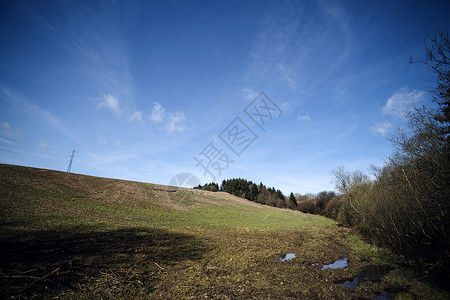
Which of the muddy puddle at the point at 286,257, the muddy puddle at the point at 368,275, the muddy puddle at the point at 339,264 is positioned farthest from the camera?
the muddy puddle at the point at 286,257

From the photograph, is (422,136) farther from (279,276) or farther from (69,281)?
(69,281)

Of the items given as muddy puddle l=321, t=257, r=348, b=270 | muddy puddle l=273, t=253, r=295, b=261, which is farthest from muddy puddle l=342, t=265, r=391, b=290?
muddy puddle l=273, t=253, r=295, b=261

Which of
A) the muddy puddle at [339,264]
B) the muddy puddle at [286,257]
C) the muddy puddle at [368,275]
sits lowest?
the muddy puddle at [339,264]

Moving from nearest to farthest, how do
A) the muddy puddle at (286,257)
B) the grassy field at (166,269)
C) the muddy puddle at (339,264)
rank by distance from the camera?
the grassy field at (166,269)
the muddy puddle at (339,264)
the muddy puddle at (286,257)

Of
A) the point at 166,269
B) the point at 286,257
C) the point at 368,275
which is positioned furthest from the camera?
the point at 286,257

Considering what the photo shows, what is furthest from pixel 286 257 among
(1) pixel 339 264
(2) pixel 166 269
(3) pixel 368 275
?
(2) pixel 166 269

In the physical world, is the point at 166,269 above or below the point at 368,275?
above

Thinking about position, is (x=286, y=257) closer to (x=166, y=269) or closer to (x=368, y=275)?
(x=368, y=275)

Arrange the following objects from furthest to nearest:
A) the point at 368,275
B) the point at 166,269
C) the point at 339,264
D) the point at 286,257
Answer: the point at 286,257
the point at 339,264
the point at 368,275
the point at 166,269

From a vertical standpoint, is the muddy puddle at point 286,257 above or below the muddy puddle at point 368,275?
above

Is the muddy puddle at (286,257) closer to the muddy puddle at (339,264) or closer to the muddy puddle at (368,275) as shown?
the muddy puddle at (339,264)

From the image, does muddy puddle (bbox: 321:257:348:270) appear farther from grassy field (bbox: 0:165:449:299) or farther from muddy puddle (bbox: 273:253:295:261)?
muddy puddle (bbox: 273:253:295:261)

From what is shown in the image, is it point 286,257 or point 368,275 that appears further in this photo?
point 286,257

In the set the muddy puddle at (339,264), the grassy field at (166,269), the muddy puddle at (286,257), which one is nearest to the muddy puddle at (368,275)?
the grassy field at (166,269)
